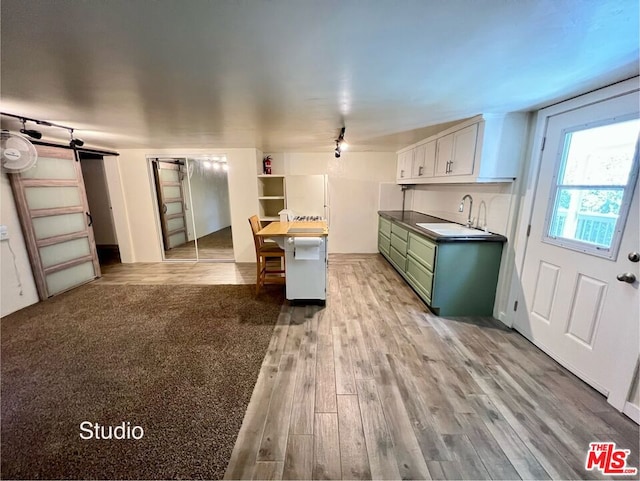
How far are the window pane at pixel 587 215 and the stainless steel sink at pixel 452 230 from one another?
0.65 meters

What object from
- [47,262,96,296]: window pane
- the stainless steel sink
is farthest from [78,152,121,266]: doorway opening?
the stainless steel sink

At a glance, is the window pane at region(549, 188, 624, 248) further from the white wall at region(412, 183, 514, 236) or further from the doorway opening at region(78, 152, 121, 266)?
the doorway opening at region(78, 152, 121, 266)

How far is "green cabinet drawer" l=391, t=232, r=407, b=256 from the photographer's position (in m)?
3.63

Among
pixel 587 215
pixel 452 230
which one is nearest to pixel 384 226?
pixel 452 230

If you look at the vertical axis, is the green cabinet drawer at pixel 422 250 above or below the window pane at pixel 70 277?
above

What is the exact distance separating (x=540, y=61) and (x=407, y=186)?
3.69 metres

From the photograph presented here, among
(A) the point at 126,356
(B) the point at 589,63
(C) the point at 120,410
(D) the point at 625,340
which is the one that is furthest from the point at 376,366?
(B) the point at 589,63

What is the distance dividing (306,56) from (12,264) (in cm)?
409

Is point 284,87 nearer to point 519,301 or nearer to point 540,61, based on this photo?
point 540,61

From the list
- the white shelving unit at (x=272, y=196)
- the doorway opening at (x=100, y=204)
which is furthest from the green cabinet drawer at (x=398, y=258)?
the doorway opening at (x=100, y=204)

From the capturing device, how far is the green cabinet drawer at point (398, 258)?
3689mm

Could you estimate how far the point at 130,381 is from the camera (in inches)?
73.5

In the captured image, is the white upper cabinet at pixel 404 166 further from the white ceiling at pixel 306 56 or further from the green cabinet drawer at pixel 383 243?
the white ceiling at pixel 306 56

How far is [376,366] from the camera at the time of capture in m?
2.03
